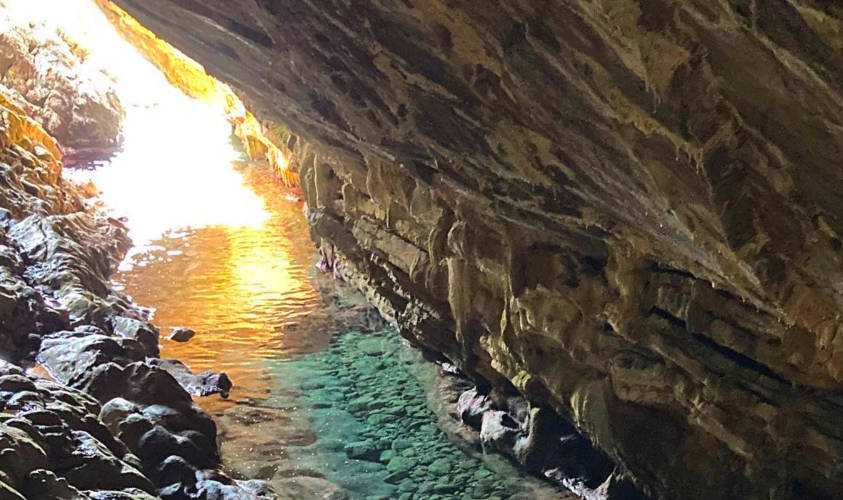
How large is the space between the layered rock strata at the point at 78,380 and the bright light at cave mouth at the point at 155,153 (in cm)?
377

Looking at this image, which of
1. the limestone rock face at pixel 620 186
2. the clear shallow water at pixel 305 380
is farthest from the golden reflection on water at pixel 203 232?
the limestone rock face at pixel 620 186

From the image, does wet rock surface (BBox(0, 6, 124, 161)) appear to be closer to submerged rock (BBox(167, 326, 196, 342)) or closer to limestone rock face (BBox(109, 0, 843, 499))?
submerged rock (BBox(167, 326, 196, 342))

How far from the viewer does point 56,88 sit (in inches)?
1096

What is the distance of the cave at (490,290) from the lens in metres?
4.56

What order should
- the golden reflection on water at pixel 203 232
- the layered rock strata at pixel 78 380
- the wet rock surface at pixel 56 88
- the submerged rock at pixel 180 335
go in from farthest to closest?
the wet rock surface at pixel 56 88, the golden reflection on water at pixel 203 232, the submerged rock at pixel 180 335, the layered rock strata at pixel 78 380

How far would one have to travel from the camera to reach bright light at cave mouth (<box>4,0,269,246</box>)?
22.8 meters

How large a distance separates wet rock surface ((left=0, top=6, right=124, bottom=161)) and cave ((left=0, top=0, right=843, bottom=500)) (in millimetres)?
13025

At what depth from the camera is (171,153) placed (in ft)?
109

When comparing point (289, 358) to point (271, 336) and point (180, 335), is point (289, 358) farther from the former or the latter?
point (180, 335)

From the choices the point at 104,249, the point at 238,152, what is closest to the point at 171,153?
the point at 238,152

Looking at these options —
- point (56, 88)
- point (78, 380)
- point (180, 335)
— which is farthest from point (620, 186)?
point (56, 88)

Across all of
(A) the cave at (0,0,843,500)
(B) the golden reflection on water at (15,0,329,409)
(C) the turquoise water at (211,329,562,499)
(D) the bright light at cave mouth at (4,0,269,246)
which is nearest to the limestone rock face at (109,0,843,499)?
(A) the cave at (0,0,843,500)

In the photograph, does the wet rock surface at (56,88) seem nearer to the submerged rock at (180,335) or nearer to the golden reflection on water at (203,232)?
the golden reflection on water at (203,232)

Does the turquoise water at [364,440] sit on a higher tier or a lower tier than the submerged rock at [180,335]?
higher
